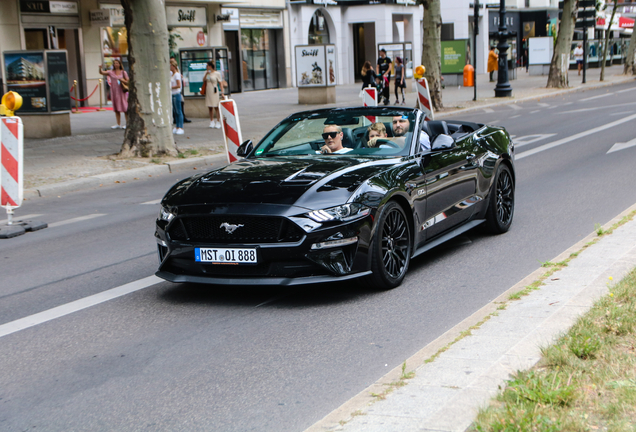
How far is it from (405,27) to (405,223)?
48.9m

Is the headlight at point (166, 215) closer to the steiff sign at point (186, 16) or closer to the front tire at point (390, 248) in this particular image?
the front tire at point (390, 248)

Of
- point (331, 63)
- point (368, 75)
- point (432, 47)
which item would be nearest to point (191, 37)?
point (331, 63)

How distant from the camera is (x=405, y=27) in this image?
53312 mm

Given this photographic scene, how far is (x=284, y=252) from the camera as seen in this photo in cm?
553

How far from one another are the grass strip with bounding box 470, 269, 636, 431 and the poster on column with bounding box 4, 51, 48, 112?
1732 centimetres

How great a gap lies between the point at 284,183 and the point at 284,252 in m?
0.62

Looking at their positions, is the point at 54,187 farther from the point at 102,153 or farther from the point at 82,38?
the point at 82,38

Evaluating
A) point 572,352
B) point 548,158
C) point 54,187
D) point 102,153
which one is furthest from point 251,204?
point 102,153

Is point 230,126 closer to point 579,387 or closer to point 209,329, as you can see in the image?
point 209,329

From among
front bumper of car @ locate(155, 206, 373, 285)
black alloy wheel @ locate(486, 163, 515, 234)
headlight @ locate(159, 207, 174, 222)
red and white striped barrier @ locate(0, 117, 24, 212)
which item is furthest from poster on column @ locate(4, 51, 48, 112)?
front bumper of car @ locate(155, 206, 373, 285)

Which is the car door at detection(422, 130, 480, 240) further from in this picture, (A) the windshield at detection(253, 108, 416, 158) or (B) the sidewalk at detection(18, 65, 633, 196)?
(B) the sidewalk at detection(18, 65, 633, 196)

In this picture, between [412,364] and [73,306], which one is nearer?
[412,364]

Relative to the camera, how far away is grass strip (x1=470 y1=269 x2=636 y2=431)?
3.21 m

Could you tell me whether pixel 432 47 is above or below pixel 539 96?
above
